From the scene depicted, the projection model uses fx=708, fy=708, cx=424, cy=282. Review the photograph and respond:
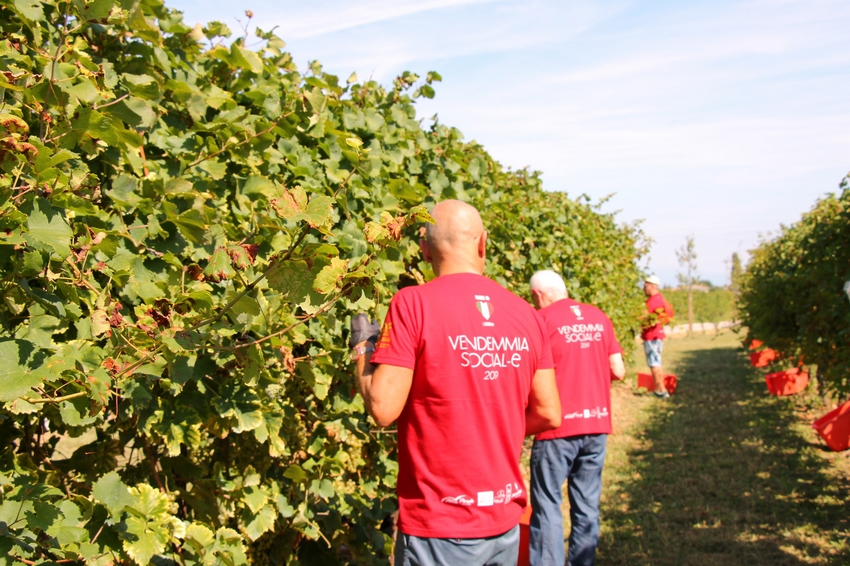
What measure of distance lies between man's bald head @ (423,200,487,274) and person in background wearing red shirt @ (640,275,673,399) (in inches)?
394

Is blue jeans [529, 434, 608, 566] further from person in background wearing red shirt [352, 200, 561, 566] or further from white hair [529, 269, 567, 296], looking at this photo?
person in background wearing red shirt [352, 200, 561, 566]

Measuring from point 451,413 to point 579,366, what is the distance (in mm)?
2304

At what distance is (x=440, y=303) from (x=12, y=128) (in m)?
1.40

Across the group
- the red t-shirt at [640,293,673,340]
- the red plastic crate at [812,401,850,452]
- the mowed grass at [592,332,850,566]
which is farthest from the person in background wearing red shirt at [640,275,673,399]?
the red plastic crate at [812,401,850,452]

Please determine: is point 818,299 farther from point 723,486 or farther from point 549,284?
point 549,284

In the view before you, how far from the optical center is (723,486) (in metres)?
6.72

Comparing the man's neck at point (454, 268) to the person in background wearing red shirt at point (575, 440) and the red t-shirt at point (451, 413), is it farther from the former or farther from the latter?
the person in background wearing red shirt at point (575, 440)

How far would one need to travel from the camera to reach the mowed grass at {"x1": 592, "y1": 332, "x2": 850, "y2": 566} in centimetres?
517

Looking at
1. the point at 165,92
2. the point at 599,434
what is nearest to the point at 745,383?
the point at 599,434

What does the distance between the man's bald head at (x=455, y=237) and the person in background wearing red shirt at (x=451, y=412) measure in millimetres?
71

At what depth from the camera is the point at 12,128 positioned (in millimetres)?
1405

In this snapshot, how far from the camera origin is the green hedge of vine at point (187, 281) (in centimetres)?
154

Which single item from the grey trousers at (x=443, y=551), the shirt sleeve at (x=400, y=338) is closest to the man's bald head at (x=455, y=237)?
the shirt sleeve at (x=400, y=338)

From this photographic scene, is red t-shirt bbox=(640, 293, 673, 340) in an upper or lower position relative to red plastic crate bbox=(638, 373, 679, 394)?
upper
